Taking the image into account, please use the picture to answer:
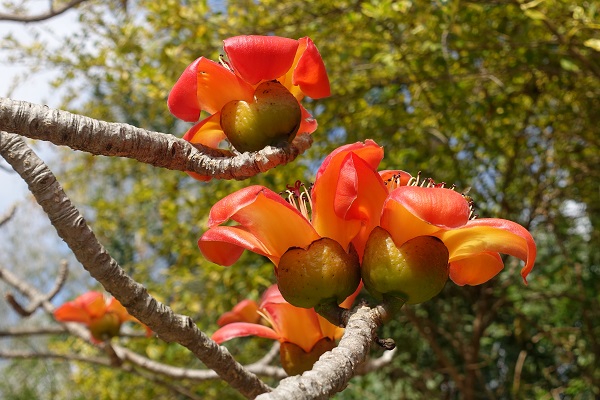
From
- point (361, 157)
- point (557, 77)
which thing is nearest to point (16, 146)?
point (361, 157)

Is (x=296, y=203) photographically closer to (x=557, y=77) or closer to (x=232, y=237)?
(x=232, y=237)

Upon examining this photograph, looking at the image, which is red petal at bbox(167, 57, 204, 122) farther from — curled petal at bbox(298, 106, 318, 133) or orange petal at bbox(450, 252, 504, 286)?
orange petal at bbox(450, 252, 504, 286)

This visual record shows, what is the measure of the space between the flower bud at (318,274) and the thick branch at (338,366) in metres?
0.04

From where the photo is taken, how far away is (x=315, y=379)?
51 centimetres

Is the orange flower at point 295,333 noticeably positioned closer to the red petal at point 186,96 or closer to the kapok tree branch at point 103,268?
the kapok tree branch at point 103,268

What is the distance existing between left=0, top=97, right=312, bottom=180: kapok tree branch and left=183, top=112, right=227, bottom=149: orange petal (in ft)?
0.22

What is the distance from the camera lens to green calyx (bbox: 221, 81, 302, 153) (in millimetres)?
774

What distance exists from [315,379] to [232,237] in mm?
266

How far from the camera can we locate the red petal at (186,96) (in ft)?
2.56

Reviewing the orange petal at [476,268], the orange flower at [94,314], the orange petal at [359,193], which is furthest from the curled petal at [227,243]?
the orange flower at [94,314]

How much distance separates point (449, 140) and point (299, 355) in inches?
77.0

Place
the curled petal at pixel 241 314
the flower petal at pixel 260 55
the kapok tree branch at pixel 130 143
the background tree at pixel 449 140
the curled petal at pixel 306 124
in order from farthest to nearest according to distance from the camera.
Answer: the background tree at pixel 449 140, the curled petal at pixel 241 314, the curled petal at pixel 306 124, the flower petal at pixel 260 55, the kapok tree branch at pixel 130 143

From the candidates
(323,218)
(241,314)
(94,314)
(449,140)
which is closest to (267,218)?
(323,218)

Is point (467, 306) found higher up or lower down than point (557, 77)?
lower down
